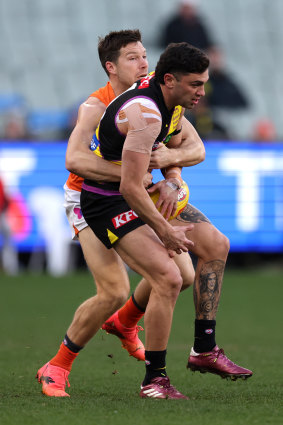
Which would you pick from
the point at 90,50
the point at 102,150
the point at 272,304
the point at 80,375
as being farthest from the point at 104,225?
the point at 90,50

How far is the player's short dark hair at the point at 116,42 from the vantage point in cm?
618

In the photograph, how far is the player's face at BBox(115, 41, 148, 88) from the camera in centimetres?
618

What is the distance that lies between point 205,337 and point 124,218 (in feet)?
3.27

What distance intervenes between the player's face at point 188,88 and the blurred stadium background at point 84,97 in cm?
933

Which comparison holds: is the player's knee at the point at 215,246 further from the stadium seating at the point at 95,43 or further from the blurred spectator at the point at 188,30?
the stadium seating at the point at 95,43

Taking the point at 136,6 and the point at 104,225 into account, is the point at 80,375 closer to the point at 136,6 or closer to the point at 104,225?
the point at 104,225

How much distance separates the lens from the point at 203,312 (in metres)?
5.86

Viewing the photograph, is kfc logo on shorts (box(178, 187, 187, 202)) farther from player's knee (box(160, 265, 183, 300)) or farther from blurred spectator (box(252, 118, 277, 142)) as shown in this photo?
blurred spectator (box(252, 118, 277, 142))

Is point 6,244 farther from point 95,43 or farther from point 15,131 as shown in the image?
point 95,43

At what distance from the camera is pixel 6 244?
47.5ft

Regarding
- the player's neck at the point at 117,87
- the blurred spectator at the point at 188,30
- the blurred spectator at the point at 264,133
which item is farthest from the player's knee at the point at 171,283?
the blurred spectator at the point at 188,30

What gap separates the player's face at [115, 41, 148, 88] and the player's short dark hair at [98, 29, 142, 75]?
0.10 feet

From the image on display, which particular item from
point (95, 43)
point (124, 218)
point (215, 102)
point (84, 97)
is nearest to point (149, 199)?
point (124, 218)

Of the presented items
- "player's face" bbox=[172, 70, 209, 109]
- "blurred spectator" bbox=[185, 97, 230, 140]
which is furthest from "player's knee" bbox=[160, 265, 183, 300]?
"blurred spectator" bbox=[185, 97, 230, 140]
